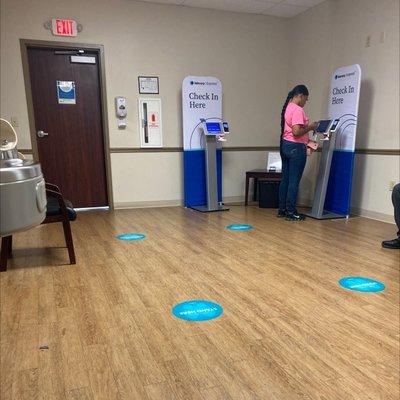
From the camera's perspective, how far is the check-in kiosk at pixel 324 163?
12.3 feet

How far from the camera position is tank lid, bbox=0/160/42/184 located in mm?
414

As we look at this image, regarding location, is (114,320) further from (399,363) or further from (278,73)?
(278,73)

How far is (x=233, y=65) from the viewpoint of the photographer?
4.74 m

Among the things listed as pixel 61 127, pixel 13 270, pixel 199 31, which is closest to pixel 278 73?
pixel 199 31

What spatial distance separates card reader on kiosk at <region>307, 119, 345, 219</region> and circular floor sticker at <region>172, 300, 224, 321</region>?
2.42m

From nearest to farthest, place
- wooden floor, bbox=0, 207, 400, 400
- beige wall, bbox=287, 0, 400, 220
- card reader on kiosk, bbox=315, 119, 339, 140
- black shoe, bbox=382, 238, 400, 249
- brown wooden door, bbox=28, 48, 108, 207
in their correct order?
wooden floor, bbox=0, 207, 400, 400, black shoe, bbox=382, 238, 400, 249, beige wall, bbox=287, 0, 400, 220, card reader on kiosk, bbox=315, 119, 339, 140, brown wooden door, bbox=28, 48, 108, 207

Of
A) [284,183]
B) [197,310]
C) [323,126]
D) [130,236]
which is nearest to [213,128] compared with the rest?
[284,183]

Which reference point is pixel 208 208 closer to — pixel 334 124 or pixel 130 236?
pixel 130 236

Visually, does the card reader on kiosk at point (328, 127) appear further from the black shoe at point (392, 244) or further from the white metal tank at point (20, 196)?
the white metal tank at point (20, 196)

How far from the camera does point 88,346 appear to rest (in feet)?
4.93

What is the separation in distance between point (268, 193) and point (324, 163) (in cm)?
91

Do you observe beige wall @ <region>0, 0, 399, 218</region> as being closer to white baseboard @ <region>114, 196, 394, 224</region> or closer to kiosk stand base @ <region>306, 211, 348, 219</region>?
white baseboard @ <region>114, 196, 394, 224</region>

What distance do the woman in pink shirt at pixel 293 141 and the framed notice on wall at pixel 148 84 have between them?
1682mm

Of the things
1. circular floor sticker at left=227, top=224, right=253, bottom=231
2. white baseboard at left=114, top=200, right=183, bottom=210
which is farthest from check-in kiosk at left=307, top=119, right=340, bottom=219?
white baseboard at left=114, top=200, right=183, bottom=210
